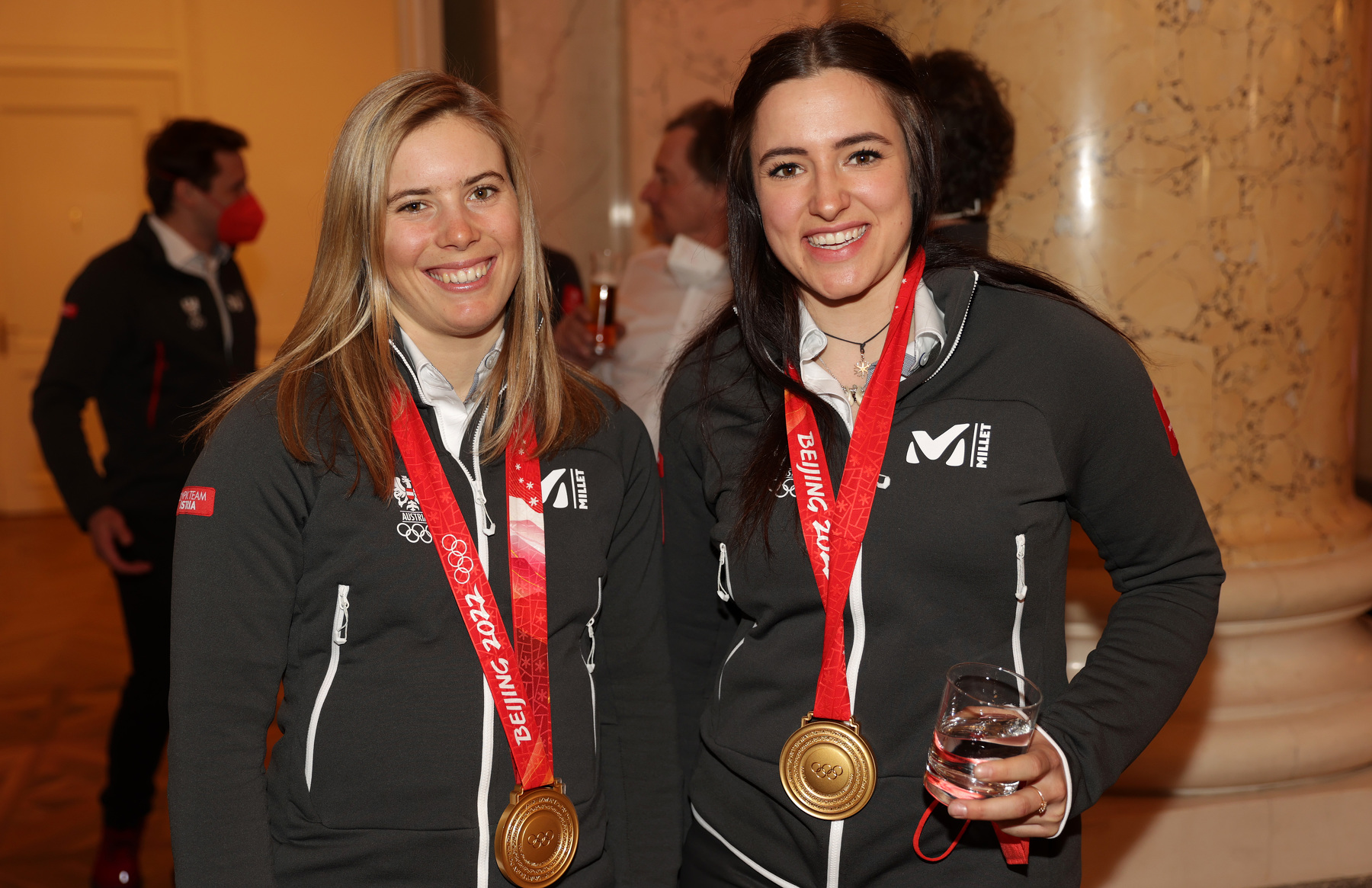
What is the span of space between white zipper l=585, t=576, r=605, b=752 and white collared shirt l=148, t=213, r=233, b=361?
2.34 m

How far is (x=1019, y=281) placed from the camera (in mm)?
1638

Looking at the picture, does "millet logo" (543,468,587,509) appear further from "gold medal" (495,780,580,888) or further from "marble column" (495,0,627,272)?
"marble column" (495,0,627,272)

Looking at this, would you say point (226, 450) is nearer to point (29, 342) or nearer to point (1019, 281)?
point (1019, 281)

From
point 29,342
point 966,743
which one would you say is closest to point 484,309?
point 966,743

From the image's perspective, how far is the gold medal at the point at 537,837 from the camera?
146 cm

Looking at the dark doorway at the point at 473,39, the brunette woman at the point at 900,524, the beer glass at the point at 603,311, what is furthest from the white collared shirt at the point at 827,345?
the dark doorway at the point at 473,39

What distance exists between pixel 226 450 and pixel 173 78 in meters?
8.41

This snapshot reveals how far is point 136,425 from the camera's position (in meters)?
3.27

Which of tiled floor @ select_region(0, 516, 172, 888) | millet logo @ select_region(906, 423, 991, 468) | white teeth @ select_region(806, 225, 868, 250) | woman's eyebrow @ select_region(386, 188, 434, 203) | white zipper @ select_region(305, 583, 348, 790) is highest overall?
woman's eyebrow @ select_region(386, 188, 434, 203)

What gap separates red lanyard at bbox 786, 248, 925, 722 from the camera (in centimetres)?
150

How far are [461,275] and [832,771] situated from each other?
35.4 inches

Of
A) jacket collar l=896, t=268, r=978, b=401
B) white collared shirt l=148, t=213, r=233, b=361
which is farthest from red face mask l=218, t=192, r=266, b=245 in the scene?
jacket collar l=896, t=268, r=978, b=401

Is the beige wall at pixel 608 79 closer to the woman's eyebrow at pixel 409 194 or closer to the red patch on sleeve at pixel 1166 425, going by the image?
the woman's eyebrow at pixel 409 194

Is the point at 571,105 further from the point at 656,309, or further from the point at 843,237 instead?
the point at 843,237
